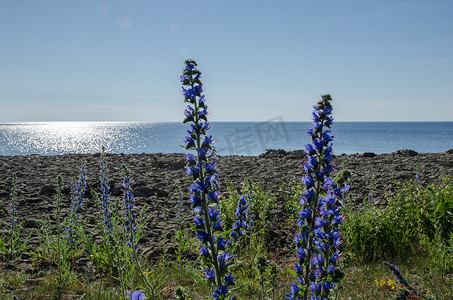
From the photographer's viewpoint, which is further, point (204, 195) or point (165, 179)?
point (165, 179)

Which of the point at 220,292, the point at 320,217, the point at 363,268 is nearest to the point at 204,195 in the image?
the point at 220,292

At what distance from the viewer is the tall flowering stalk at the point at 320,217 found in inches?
103

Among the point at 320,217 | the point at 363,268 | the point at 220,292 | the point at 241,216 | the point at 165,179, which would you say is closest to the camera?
the point at 220,292

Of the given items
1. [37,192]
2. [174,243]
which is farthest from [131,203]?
[37,192]

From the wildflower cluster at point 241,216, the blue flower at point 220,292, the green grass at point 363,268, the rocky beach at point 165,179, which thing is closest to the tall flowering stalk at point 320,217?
the blue flower at point 220,292

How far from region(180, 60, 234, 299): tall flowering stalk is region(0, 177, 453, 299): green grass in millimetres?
1210

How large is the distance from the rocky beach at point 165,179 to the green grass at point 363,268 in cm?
78

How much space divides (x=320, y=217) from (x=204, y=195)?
105cm

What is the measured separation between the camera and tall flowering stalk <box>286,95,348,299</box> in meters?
2.60

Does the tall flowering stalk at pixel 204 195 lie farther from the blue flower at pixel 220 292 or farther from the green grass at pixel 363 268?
the green grass at pixel 363 268

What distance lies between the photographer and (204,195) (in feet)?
8.46

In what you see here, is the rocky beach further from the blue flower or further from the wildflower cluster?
the blue flower

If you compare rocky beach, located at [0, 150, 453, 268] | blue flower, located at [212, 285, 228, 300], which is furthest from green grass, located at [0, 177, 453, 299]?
blue flower, located at [212, 285, 228, 300]

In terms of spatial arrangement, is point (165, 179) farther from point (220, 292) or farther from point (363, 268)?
point (220, 292)
